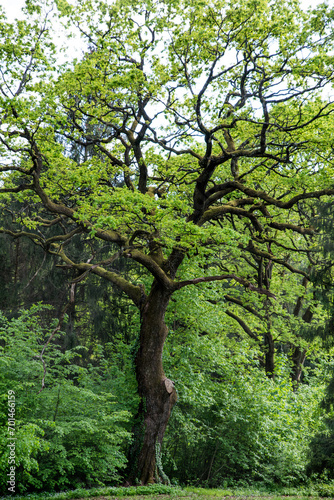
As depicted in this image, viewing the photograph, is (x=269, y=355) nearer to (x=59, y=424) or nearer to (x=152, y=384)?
(x=152, y=384)

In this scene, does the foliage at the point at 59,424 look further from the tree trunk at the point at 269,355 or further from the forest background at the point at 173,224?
the tree trunk at the point at 269,355

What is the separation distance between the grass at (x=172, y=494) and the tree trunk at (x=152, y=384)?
2.83 feet

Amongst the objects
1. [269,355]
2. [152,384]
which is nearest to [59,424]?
[152,384]

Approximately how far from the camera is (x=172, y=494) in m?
7.97

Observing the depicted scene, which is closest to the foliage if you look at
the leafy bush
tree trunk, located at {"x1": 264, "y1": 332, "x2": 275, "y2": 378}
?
the leafy bush

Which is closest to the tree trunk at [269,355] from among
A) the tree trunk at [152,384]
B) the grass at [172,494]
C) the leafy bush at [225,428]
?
the leafy bush at [225,428]

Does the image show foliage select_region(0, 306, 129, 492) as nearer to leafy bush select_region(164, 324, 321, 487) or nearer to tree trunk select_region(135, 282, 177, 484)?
tree trunk select_region(135, 282, 177, 484)

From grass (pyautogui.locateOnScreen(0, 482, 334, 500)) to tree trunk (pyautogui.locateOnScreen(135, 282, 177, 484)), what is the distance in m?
0.86

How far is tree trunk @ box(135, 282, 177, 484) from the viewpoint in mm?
9109

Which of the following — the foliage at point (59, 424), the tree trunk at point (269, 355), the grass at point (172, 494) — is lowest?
the grass at point (172, 494)

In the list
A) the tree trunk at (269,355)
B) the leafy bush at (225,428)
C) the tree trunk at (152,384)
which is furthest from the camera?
the tree trunk at (269,355)

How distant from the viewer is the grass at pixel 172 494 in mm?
6883

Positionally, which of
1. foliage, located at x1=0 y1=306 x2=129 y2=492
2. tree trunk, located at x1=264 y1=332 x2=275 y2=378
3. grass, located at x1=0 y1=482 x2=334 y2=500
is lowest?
grass, located at x1=0 y1=482 x2=334 y2=500

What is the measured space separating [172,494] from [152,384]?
227cm
